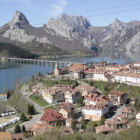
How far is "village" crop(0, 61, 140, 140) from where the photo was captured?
30.0 feet

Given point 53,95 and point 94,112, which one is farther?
point 53,95

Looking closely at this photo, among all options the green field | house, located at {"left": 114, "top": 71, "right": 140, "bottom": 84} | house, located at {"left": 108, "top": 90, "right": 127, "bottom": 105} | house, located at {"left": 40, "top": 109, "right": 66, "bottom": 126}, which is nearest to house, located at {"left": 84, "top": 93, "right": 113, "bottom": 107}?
house, located at {"left": 108, "top": 90, "right": 127, "bottom": 105}

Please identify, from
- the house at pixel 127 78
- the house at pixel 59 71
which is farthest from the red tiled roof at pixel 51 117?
the house at pixel 59 71

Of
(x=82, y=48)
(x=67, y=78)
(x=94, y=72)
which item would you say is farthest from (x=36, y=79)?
(x=82, y=48)

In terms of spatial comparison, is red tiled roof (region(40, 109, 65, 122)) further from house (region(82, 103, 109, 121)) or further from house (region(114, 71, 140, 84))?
house (region(114, 71, 140, 84))

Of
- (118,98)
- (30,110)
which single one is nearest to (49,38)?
(118,98)

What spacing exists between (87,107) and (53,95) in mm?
3350

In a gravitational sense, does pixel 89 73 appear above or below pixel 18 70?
above

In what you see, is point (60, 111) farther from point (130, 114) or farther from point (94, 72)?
point (94, 72)

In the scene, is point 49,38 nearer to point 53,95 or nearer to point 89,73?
point 89,73

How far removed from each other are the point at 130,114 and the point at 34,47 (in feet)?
241

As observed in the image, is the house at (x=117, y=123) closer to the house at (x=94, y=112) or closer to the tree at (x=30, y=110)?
the house at (x=94, y=112)

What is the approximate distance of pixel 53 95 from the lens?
14.3 metres

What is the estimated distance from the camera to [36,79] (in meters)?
20.9
